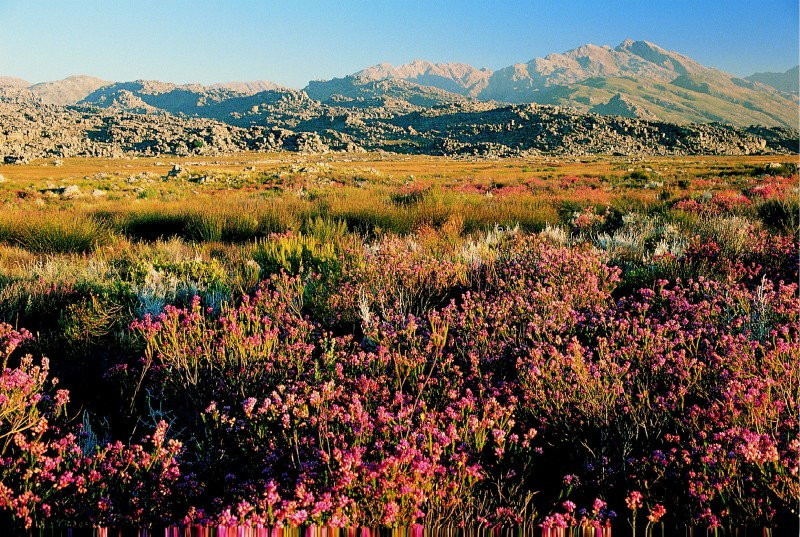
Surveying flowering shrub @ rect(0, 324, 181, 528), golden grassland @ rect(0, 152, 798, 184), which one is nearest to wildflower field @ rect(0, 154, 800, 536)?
flowering shrub @ rect(0, 324, 181, 528)

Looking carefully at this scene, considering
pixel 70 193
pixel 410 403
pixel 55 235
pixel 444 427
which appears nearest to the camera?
pixel 444 427

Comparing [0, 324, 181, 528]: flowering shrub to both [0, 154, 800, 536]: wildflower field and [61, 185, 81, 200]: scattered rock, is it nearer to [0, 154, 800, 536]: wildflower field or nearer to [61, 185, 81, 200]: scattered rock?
[0, 154, 800, 536]: wildflower field

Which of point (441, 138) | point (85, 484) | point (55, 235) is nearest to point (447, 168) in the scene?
point (55, 235)

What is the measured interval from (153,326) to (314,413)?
1421 millimetres

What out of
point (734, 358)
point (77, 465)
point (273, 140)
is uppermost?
point (273, 140)

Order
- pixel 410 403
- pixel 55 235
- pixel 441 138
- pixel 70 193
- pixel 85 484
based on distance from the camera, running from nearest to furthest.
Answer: pixel 85 484, pixel 410 403, pixel 55 235, pixel 70 193, pixel 441 138

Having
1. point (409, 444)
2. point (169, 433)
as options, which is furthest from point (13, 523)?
point (409, 444)

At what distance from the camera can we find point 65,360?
3.71 meters

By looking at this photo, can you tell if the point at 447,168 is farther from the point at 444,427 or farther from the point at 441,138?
the point at 441,138

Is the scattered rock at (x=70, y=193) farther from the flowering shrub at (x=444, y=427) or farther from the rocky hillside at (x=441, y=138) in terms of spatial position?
the rocky hillside at (x=441, y=138)

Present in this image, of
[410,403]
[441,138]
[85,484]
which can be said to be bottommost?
[85,484]

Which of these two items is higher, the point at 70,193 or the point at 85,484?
the point at 70,193

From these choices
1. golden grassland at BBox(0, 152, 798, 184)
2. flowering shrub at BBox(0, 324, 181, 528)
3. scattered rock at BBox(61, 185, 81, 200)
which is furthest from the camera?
golden grassland at BBox(0, 152, 798, 184)

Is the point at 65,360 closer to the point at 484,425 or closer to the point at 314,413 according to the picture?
the point at 314,413
